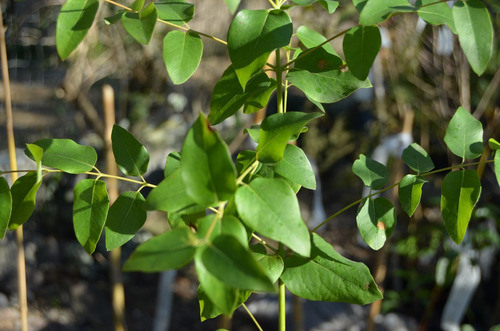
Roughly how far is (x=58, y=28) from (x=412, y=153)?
0.39 metres

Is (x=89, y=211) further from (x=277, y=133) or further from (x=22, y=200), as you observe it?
(x=277, y=133)

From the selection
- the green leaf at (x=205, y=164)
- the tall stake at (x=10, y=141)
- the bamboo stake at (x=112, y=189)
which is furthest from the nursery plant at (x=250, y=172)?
the bamboo stake at (x=112, y=189)

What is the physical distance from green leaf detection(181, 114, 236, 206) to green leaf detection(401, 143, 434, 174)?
288mm

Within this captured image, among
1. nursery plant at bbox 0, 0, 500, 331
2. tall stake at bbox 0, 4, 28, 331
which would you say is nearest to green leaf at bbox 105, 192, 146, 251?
nursery plant at bbox 0, 0, 500, 331

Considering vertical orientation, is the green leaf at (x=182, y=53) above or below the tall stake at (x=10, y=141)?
above

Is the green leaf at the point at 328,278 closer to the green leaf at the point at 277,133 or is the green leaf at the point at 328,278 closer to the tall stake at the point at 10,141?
the green leaf at the point at 277,133

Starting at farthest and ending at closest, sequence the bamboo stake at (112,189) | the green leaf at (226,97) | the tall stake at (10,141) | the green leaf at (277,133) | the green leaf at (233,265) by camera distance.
→ the bamboo stake at (112,189) < the tall stake at (10,141) < the green leaf at (226,97) < the green leaf at (277,133) < the green leaf at (233,265)

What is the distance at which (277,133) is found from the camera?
0.48 meters

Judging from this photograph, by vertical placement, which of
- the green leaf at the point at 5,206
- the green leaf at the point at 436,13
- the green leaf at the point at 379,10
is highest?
the green leaf at the point at 379,10

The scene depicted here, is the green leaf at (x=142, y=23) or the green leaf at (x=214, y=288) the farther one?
the green leaf at (x=142, y=23)

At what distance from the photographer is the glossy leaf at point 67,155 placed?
0.57 metres

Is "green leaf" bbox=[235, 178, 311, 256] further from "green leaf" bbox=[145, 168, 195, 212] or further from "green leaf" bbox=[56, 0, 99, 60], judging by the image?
"green leaf" bbox=[56, 0, 99, 60]

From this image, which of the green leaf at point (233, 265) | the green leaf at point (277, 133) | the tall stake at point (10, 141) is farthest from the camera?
the tall stake at point (10, 141)

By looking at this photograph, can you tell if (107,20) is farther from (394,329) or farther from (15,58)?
(15,58)
